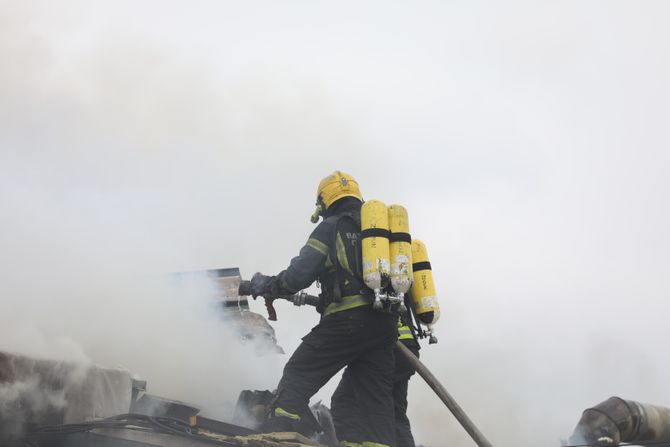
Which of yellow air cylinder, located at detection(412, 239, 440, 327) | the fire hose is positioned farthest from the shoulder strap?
yellow air cylinder, located at detection(412, 239, 440, 327)

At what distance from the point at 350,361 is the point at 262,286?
0.79m

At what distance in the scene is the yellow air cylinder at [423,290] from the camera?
490 centimetres

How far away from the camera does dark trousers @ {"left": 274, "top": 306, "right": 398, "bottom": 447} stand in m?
4.49

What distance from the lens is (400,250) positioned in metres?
4.51

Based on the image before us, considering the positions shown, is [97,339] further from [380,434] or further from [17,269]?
[380,434]

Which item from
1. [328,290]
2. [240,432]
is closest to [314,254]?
[328,290]

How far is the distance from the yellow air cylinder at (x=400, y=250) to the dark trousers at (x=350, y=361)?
0.29 meters

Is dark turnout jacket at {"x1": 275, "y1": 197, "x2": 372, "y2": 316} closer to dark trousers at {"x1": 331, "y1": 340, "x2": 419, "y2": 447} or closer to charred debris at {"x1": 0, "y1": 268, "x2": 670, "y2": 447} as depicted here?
dark trousers at {"x1": 331, "y1": 340, "x2": 419, "y2": 447}

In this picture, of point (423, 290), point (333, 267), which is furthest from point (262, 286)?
point (423, 290)

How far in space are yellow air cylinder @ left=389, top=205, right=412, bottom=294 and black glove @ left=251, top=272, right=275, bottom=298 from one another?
0.85 meters

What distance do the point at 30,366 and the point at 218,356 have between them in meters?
2.62

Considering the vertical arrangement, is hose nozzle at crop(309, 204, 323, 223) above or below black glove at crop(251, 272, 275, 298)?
above

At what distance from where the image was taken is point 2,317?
4262 mm

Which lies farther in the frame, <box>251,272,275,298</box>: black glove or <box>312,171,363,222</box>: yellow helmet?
<box>312,171,363,222</box>: yellow helmet
